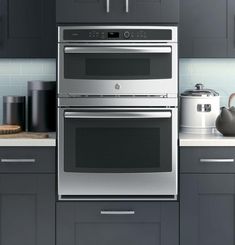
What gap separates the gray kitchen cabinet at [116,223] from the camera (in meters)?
3.93

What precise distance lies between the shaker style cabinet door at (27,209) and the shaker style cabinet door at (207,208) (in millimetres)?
776

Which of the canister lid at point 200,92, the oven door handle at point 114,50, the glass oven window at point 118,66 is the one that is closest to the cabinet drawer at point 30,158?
the glass oven window at point 118,66

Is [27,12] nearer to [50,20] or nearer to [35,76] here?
[50,20]

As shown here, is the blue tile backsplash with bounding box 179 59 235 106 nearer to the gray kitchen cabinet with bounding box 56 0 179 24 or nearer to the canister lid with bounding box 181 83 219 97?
Answer: the canister lid with bounding box 181 83 219 97

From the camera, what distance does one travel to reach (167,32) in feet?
12.8

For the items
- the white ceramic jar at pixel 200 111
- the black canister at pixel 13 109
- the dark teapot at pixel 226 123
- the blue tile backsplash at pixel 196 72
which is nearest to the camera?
the dark teapot at pixel 226 123

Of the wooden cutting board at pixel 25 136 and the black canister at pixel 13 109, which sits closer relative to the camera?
the wooden cutting board at pixel 25 136

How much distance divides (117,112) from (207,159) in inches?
23.1

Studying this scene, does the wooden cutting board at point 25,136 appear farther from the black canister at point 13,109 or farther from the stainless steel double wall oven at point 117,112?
the black canister at point 13,109

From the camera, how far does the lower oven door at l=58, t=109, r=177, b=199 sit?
3910 millimetres

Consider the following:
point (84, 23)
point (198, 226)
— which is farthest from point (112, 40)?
point (198, 226)

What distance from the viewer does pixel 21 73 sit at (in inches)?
183

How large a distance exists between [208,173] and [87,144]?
28.4 inches

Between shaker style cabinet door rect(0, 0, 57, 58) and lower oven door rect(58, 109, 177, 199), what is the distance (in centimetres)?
61
